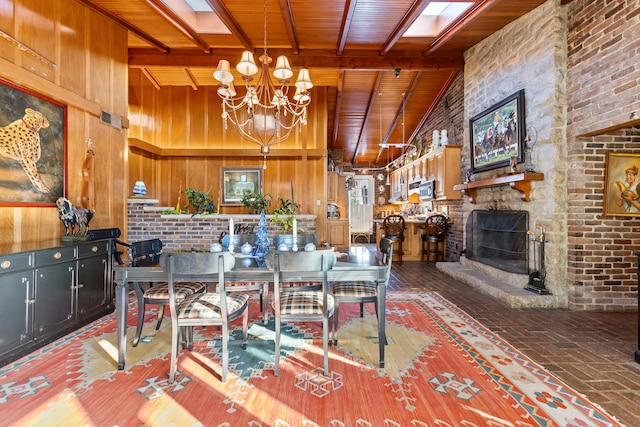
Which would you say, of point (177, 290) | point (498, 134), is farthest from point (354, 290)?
point (498, 134)

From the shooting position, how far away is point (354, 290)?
2770 mm

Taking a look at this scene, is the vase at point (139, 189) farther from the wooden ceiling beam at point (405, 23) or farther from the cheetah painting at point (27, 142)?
the wooden ceiling beam at point (405, 23)

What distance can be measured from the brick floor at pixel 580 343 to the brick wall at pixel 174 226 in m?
4.20

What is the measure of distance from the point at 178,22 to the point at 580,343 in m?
6.29

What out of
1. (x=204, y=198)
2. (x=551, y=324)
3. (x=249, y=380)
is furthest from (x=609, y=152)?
(x=204, y=198)

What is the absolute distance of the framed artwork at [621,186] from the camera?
3.69 meters

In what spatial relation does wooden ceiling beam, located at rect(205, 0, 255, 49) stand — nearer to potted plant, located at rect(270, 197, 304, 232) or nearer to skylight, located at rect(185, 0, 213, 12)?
skylight, located at rect(185, 0, 213, 12)

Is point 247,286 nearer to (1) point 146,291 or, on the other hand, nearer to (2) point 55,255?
(1) point 146,291

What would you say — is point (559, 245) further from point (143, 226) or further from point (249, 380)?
point (143, 226)

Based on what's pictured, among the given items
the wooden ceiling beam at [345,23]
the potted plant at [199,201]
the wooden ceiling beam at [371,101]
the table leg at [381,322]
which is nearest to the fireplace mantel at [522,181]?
the table leg at [381,322]

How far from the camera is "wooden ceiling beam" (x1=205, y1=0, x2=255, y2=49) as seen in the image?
4084 mm

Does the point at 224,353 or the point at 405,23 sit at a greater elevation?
the point at 405,23

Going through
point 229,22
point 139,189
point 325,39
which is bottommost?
point 139,189

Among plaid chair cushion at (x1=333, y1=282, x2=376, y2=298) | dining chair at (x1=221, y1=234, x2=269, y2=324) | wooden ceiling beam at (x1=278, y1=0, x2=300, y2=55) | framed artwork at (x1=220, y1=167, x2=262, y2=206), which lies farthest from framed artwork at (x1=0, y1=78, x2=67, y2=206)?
framed artwork at (x1=220, y1=167, x2=262, y2=206)
